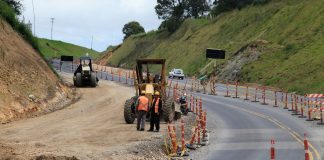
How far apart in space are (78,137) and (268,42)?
56751 millimetres

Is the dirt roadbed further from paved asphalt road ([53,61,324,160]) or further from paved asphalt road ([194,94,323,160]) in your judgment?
paved asphalt road ([194,94,323,160])

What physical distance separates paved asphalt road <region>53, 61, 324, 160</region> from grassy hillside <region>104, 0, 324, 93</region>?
15.8 m

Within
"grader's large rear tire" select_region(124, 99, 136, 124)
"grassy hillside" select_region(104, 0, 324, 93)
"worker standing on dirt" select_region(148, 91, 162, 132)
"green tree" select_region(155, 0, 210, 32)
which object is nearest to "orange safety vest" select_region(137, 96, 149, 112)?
"worker standing on dirt" select_region(148, 91, 162, 132)

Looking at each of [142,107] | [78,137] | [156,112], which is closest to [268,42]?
[156,112]

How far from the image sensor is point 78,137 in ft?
83.0

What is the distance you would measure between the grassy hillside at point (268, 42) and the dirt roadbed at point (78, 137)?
1031 inches

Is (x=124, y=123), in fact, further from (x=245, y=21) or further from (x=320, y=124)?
(x=245, y=21)

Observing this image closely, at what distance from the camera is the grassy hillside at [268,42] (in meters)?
64.8

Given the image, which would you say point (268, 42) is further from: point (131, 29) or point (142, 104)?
point (131, 29)

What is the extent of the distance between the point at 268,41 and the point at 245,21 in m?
17.5

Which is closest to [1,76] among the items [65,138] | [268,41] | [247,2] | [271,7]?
[65,138]

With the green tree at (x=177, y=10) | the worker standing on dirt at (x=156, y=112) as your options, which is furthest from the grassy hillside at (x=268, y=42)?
the worker standing on dirt at (x=156, y=112)

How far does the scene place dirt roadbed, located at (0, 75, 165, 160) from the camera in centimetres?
2008

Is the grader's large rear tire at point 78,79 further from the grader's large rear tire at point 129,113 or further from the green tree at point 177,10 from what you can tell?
the green tree at point 177,10
